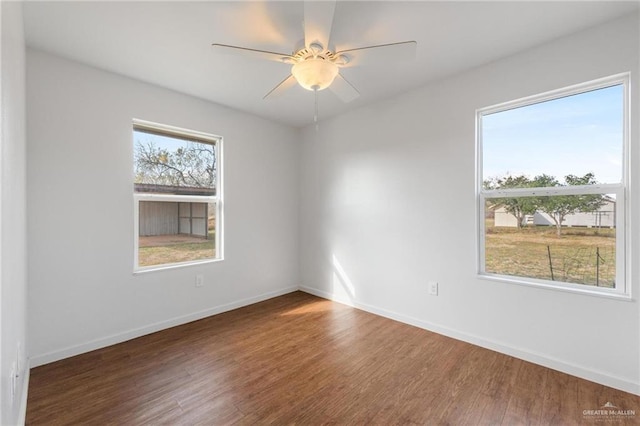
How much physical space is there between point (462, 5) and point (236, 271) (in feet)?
11.0

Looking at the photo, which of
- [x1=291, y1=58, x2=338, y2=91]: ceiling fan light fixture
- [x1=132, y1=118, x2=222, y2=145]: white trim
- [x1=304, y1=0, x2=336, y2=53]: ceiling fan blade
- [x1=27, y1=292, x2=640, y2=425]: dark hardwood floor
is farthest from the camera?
[x1=132, y1=118, x2=222, y2=145]: white trim

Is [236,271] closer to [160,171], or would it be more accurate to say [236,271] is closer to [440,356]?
[160,171]

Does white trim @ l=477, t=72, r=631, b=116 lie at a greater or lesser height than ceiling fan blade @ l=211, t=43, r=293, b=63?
lesser

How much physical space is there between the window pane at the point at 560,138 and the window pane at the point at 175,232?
305cm

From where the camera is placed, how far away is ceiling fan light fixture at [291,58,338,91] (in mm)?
1824

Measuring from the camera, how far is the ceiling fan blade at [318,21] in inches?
55.5

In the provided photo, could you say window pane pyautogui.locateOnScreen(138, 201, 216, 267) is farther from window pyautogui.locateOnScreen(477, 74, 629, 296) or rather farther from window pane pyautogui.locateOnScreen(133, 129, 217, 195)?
window pyautogui.locateOnScreen(477, 74, 629, 296)

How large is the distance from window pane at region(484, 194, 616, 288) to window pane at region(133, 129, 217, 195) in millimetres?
3035

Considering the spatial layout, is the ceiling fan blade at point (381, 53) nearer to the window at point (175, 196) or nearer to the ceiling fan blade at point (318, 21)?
the ceiling fan blade at point (318, 21)

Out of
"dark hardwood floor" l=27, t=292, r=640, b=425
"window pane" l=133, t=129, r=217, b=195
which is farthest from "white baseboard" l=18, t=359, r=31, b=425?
"window pane" l=133, t=129, r=217, b=195

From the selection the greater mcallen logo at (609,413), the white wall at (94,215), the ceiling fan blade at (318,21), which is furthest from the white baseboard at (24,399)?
the greater mcallen logo at (609,413)

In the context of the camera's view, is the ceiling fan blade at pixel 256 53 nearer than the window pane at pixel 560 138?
Yes

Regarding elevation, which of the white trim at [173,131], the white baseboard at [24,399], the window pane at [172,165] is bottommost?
the white baseboard at [24,399]

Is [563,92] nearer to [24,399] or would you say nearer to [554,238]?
[554,238]
